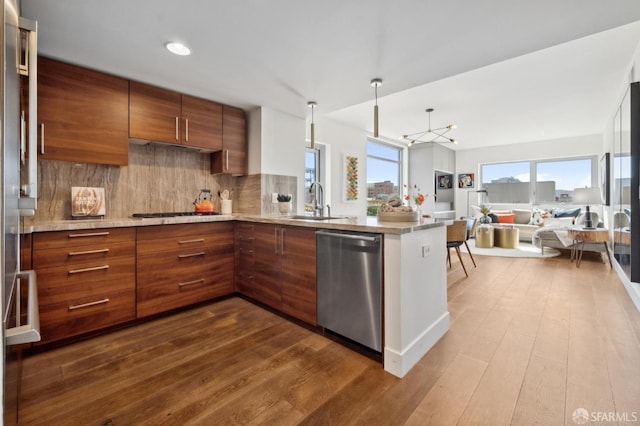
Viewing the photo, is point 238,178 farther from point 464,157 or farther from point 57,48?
point 464,157

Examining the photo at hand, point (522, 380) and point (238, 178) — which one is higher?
point (238, 178)

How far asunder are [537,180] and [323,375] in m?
8.52

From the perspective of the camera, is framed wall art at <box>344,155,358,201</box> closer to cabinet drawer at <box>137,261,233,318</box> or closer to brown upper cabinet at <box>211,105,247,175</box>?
brown upper cabinet at <box>211,105,247,175</box>

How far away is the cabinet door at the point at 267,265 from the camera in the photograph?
2559 mm

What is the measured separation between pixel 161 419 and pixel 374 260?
137 cm

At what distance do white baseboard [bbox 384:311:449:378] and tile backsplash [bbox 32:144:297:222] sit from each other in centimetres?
216

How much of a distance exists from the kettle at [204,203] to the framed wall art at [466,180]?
25.3ft

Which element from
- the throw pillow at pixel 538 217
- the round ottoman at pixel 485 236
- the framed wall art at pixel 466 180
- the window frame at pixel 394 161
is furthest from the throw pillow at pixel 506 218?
the window frame at pixel 394 161

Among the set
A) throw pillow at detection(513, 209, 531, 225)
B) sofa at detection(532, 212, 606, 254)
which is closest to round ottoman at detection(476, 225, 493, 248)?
sofa at detection(532, 212, 606, 254)

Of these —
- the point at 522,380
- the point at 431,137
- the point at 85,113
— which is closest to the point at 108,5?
the point at 85,113

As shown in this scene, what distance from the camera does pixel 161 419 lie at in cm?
139

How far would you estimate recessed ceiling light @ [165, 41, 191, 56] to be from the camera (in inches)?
82.8

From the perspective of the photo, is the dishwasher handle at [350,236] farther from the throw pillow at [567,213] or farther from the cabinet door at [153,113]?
the throw pillow at [567,213]

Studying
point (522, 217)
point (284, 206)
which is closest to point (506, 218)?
point (522, 217)
